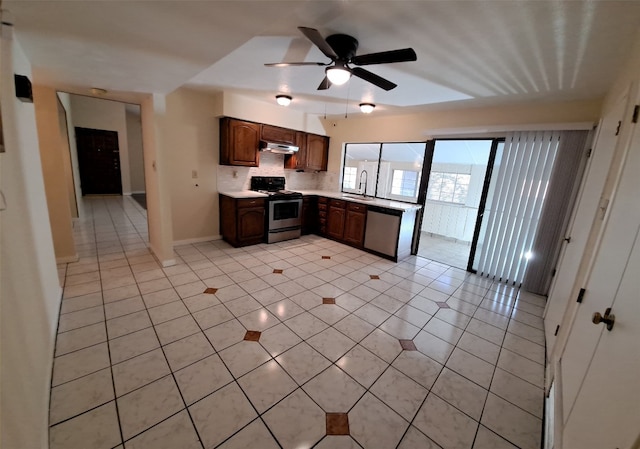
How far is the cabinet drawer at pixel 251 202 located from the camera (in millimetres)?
4019

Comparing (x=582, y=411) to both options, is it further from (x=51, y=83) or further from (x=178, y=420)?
(x=51, y=83)

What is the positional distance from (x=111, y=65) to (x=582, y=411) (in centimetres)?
368

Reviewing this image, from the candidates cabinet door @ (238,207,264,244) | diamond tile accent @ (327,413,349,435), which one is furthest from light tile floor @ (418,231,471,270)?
diamond tile accent @ (327,413,349,435)

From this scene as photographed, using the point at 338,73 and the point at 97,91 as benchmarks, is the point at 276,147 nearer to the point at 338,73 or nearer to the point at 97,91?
the point at 97,91

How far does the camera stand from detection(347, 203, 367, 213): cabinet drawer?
14.2 ft

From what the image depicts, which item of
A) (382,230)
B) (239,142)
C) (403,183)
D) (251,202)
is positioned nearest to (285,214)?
(251,202)

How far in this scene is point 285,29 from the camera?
180 centimetres

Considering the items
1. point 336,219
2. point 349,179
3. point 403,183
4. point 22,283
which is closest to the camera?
point 22,283

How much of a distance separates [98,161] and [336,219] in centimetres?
808

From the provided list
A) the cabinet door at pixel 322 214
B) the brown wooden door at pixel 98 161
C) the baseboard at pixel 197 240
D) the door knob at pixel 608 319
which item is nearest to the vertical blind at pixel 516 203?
the cabinet door at pixel 322 214

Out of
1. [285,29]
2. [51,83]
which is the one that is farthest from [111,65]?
[285,29]

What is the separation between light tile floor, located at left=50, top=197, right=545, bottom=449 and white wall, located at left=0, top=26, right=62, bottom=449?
0.26 meters

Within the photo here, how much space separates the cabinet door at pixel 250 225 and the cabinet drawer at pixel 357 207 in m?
1.56

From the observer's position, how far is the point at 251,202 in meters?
4.14
